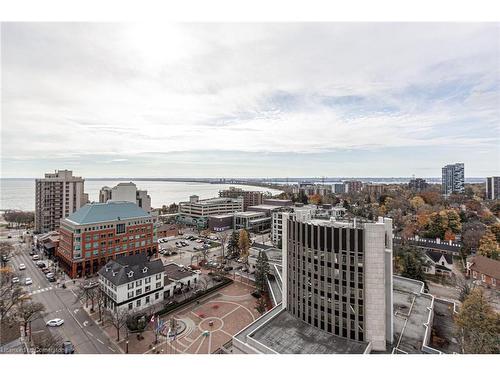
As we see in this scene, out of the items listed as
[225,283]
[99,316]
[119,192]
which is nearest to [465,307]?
[225,283]

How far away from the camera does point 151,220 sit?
16922mm

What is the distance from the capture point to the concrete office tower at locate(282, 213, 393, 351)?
662 centimetres

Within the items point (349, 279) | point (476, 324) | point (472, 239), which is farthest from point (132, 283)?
point (472, 239)

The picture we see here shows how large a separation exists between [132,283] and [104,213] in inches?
266

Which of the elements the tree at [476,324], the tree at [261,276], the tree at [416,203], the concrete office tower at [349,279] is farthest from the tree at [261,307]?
the tree at [416,203]

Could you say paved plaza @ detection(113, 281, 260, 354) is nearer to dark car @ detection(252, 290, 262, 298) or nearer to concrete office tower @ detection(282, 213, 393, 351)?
dark car @ detection(252, 290, 262, 298)

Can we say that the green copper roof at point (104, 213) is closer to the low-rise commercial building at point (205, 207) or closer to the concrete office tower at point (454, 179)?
the low-rise commercial building at point (205, 207)

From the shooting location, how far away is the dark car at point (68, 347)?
24.5ft

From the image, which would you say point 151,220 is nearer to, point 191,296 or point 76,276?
point 76,276

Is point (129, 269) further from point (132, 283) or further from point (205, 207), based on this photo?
point (205, 207)

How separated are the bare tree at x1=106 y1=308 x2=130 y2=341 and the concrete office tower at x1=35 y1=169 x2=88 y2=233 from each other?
59.8ft

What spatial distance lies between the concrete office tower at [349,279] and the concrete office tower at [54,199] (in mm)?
24290

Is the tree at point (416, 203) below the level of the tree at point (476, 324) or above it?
above

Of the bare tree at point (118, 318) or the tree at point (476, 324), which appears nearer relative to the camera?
the tree at point (476, 324)
